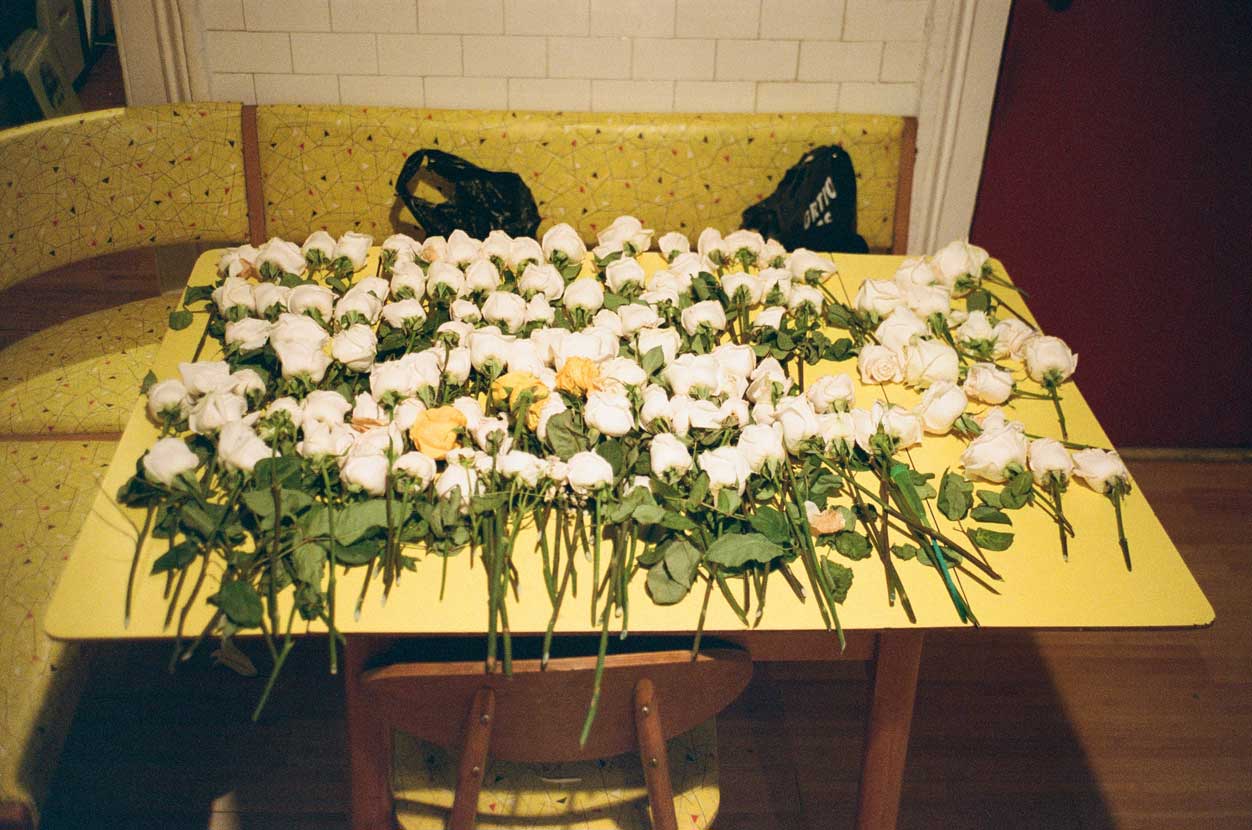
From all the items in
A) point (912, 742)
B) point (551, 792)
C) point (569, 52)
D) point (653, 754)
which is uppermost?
point (569, 52)

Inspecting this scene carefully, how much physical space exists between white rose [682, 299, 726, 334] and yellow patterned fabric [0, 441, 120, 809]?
116 cm

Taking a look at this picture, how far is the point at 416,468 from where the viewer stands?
1.43 metres

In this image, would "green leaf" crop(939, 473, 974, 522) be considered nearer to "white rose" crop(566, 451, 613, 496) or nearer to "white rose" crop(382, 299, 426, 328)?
"white rose" crop(566, 451, 613, 496)

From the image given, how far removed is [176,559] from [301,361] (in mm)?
386

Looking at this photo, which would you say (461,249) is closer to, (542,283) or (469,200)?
(542,283)

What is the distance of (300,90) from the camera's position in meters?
2.63

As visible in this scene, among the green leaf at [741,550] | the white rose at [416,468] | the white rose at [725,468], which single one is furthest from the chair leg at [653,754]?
the white rose at [416,468]

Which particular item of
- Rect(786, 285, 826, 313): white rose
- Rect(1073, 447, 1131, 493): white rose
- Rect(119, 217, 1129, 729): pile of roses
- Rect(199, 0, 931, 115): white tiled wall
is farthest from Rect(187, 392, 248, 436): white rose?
Rect(199, 0, 931, 115): white tiled wall

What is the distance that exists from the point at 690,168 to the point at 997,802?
163 cm

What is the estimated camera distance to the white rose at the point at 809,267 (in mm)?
2086

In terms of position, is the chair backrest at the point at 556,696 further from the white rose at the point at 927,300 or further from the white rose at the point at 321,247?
the white rose at the point at 321,247

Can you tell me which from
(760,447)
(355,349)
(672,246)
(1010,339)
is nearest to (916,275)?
(1010,339)

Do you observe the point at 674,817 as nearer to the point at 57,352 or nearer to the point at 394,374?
the point at 394,374

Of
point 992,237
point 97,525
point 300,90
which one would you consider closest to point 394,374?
point 97,525
